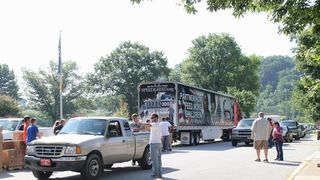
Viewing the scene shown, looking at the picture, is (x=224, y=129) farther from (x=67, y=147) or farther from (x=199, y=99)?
(x=67, y=147)

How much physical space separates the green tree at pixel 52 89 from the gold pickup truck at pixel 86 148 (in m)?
80.1

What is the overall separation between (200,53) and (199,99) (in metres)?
52.5

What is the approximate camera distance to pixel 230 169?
1692cm

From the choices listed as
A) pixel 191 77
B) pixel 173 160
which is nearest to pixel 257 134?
pixel 173 160

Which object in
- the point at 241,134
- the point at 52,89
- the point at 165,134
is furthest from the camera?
the point at 52,89

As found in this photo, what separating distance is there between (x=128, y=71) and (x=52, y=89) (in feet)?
49.9

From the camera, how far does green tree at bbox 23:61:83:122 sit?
94875 mm

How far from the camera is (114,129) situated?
15.4 m

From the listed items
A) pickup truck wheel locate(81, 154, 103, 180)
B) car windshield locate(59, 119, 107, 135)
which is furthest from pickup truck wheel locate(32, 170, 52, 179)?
pickup truck wheel locate(81, 154, 103, 180)

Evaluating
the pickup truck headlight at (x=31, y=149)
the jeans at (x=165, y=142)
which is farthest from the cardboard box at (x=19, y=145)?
the jeans at (x=165, y=142)

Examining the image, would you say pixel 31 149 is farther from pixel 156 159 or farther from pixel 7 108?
pixel 7 108

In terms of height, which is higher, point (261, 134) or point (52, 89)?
point (52, 89)

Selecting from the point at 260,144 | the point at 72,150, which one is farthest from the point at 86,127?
the point at 260,144

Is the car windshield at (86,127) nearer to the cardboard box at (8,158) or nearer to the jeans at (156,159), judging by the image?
the jeans at (156,159)
